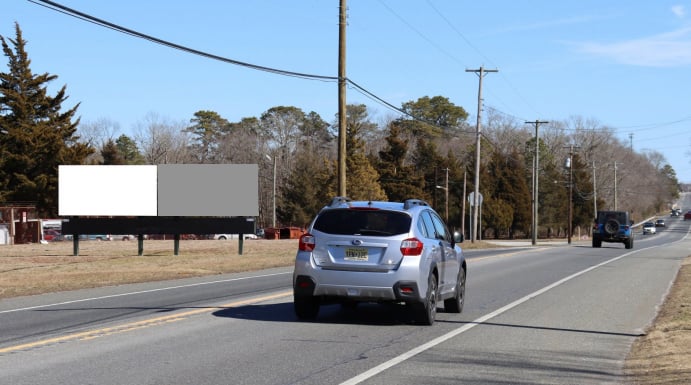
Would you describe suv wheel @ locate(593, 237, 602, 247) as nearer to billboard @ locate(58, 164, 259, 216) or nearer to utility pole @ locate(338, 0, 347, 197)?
utility pole @ locate(338, 0, 347, 197)

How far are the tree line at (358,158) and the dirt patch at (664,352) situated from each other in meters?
41.0

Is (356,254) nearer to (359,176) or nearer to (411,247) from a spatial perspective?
(411,247)

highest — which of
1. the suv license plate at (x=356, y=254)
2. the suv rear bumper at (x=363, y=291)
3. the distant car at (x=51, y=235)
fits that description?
the suv license plate at (x=356, y=254)

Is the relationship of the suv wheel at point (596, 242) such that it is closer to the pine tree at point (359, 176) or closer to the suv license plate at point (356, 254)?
the pine tree at point (359, 176)

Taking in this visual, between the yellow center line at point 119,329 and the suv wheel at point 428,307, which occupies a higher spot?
the suv wheel at point 428,307

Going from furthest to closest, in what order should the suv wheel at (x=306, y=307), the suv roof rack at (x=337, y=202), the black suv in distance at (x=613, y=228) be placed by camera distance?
the black suv in distance at (x=613, y=228)
the suv roof rack at (x=337, y=202)
the suv wheel at (x=306, y=307)

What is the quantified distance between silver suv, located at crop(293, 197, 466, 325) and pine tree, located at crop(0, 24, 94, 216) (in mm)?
58509

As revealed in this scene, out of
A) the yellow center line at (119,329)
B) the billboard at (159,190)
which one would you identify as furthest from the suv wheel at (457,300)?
the billboard at (159,190)

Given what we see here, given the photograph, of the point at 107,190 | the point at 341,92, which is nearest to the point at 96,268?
the point at 107,190

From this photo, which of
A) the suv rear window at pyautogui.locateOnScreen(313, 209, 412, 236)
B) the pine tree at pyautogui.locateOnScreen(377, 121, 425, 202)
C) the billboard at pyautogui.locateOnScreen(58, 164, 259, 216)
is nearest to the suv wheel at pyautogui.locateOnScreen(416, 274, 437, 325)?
the suv rear window at pyautogui.locateOnScreen(313, 209, 412, 236)

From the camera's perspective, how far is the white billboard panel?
34.4m

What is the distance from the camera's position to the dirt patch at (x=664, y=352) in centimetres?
911

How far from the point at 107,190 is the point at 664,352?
2718 cm

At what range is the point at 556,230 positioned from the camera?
129250 mm
